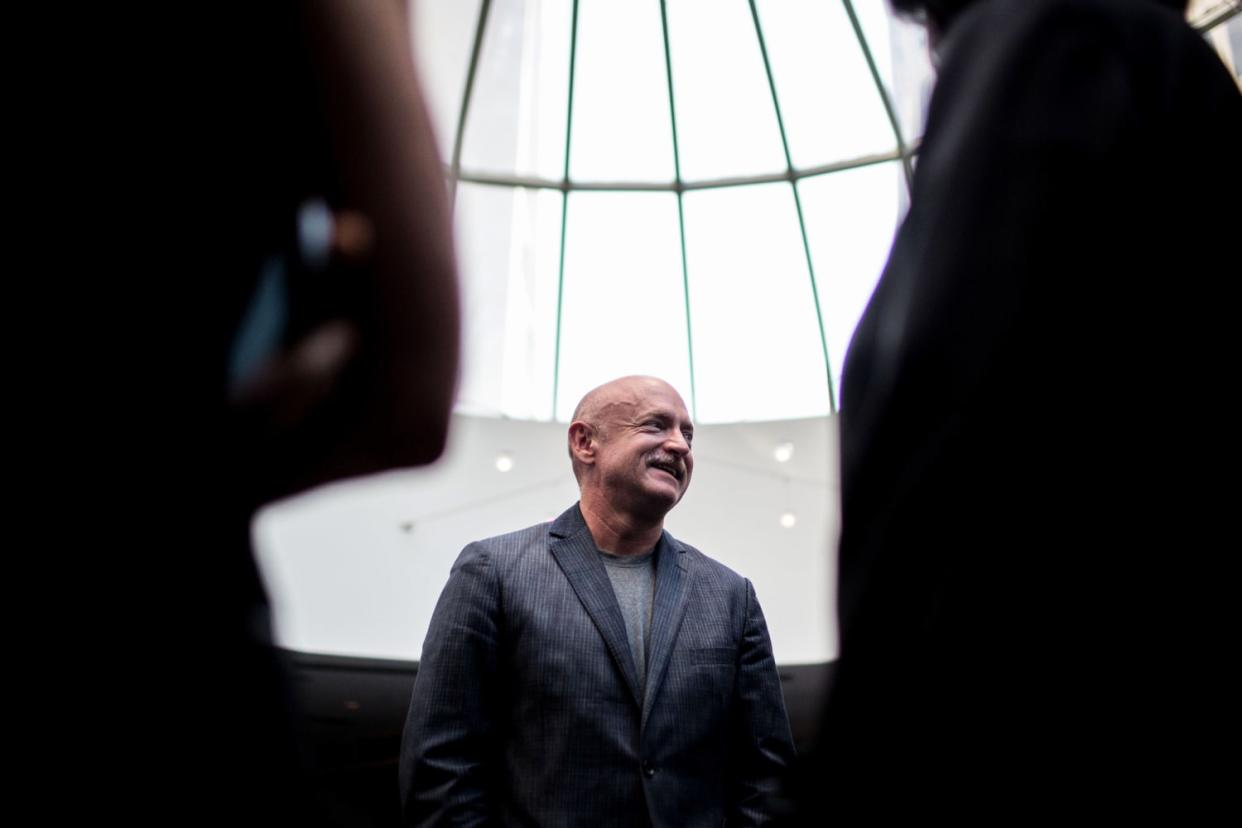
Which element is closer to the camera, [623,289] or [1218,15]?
[1218,15]

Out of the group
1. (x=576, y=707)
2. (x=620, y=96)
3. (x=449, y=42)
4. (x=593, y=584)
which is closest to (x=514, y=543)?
(x=593, y=584)

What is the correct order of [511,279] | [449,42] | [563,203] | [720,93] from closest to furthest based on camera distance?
[449,42] < [720,93] < [563,203] < [511,279]

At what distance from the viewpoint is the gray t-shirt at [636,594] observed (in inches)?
125

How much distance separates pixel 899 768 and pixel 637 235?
46.8ft

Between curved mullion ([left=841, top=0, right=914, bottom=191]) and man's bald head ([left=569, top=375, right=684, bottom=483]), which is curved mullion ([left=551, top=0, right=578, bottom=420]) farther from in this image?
man's bald head ([left=569, top=375, right=684, bottom=483])

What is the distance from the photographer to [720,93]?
13.2m

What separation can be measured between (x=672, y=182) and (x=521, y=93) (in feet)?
8.34

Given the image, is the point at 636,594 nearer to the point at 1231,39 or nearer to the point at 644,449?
the point at 644,449

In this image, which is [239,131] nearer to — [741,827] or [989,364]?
[989,364]

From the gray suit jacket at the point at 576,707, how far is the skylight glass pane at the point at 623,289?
11.5 m

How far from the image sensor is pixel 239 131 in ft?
2.62

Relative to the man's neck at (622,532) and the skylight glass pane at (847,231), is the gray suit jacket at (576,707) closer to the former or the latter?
the man's neck at (622,532)

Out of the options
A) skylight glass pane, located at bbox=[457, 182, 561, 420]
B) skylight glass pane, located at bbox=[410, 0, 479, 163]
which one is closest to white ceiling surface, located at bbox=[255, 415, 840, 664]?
skylight glass pane, located at bbox=[457, 182, 561, 420]

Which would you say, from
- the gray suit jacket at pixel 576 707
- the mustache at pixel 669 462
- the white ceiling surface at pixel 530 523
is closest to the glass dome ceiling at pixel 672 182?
the white ceiling surface at pixel 530 523
